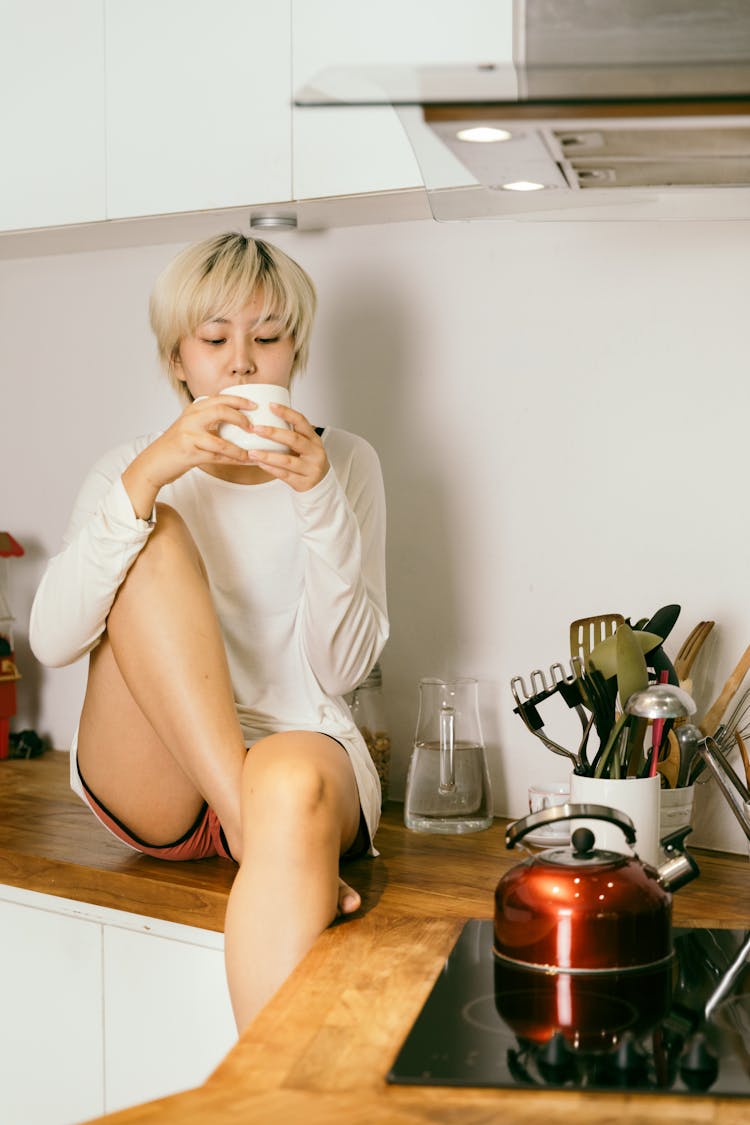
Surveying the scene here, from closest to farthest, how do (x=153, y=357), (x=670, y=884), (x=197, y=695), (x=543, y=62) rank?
1. (x=543, y=62)
2. (x=670, y=884)
3. (x=197, y=695)
4. (x=153, y=357)

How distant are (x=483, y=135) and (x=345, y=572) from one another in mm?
700

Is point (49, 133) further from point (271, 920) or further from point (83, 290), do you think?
point (271, 920)

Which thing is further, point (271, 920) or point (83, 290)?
point (83, 290)

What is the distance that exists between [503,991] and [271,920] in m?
0.32

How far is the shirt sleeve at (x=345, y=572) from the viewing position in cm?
155

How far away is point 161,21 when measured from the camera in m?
1.75

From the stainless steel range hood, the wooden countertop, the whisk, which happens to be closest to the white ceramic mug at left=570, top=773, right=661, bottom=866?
the wooden countertop

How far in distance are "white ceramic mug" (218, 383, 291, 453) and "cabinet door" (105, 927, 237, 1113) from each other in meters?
0.59

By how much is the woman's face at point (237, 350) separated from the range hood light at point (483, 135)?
707 millimetres

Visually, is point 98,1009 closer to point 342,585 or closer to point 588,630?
point 342,585

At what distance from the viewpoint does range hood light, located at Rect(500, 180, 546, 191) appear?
1.16 metres

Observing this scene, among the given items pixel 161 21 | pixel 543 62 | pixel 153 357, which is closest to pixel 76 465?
pixel 153 357

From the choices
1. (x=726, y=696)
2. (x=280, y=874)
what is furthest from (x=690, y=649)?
(x=280, y=874)

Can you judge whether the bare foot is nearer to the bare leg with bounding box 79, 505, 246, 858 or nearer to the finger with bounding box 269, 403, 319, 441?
the bare leg with bounding box 79, 505, 246, 858
